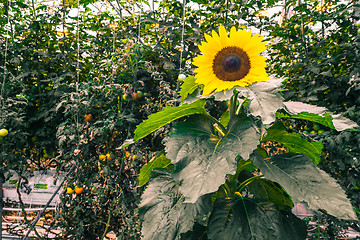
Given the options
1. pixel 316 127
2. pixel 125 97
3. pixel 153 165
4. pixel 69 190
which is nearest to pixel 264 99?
pixel 153 165

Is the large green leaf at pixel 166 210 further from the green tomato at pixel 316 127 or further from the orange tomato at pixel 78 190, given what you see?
the green tomato at pixel 316 127

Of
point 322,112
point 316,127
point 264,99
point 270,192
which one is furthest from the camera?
point 316,127

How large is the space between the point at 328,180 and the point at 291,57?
4.71ft

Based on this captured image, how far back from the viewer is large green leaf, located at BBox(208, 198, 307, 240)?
741mm

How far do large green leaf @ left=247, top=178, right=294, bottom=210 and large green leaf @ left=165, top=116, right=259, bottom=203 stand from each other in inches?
10.3

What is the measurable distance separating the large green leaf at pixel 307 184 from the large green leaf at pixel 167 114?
250 mm

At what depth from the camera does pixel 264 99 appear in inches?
26.7

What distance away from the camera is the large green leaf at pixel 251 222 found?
74 centimetres

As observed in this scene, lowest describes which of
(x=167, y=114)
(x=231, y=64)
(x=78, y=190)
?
(x=78, y=190)

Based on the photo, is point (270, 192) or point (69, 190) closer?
point (270, 192)

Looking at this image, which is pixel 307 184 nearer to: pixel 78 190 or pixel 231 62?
pixel 231 62

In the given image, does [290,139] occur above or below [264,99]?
below

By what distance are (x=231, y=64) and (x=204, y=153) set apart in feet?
0.98

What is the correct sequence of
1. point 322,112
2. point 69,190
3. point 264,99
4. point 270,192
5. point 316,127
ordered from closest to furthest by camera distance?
1. point 264,99
2. point 322,112
3. point 270,192
4. point 69,190
5. point 316,127
